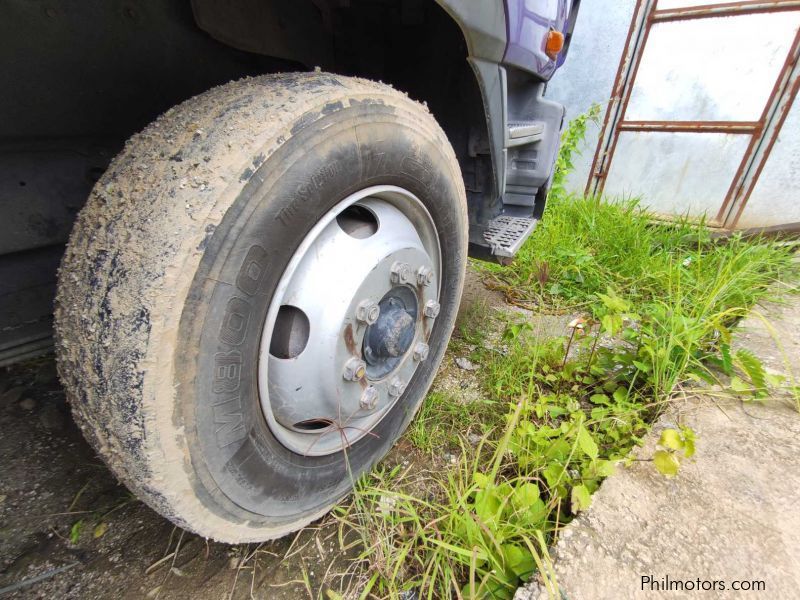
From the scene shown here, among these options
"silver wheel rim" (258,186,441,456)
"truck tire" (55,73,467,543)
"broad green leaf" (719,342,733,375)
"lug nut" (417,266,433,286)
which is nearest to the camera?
"truck tire" (55,73,467,543)

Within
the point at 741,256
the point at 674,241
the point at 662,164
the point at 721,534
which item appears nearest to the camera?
the point at 721,534

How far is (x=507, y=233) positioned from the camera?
172cm

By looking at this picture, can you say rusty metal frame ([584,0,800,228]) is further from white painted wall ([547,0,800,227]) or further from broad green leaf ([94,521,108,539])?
broad green leaf ([94,521,108,539])

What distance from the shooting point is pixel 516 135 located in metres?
1.44

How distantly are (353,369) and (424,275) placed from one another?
33 cm

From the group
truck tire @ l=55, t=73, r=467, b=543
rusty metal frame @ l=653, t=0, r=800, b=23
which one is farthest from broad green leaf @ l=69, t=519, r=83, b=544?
rusty metal frame @ l=653, t=0, r=800, b=23

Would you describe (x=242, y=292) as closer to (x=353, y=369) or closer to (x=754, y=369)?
(x=353, y=369)

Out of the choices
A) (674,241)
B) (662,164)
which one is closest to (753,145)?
(662,164)

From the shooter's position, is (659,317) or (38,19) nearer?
(38,19)

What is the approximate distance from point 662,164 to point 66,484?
416cm

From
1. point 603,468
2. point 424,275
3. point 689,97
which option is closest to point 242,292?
point 424,275

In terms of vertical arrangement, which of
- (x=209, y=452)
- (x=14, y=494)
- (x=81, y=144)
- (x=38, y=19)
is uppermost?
(x=38, y=19)

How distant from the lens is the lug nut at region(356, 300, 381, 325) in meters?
0.90

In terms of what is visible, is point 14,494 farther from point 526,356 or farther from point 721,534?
point 721,534
